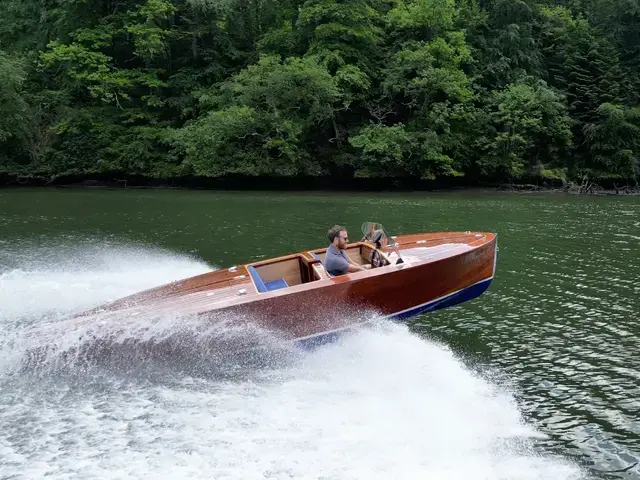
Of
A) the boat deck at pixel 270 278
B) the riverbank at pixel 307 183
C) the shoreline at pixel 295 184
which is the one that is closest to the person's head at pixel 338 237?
the boat deck at pixel 270 278

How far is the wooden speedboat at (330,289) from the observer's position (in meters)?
7.36

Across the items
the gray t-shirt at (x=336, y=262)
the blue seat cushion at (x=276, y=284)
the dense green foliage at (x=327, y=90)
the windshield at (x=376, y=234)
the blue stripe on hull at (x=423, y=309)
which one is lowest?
the blue stripe on hull at (x=423, y=309)

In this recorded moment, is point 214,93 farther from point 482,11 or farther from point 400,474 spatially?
point 400,474

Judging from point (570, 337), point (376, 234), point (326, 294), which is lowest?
point (570, 337)

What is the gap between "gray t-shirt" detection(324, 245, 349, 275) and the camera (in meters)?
8.10

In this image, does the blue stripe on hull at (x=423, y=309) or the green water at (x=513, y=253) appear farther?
the blue stripe on hull at (x=423, y=309)

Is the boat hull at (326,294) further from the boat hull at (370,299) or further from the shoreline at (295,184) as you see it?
the shoreline at (295,184)

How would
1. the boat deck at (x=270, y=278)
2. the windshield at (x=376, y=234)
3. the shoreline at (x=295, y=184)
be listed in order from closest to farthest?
the boat deck at (x=270, y=278)
the windshield at (x=376, y=234)
the shoreline at (x=295, y=184)

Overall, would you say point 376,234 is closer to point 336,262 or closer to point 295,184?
point 336,262

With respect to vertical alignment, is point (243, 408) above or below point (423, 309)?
below

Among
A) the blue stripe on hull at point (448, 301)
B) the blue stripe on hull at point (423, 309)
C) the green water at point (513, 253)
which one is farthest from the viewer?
the blue stripe on hull at point (448, 301)

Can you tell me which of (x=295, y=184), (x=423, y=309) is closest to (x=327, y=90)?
(x=295, y=184)

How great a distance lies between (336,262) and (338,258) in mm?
63

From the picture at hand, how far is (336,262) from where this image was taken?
8.11 m
